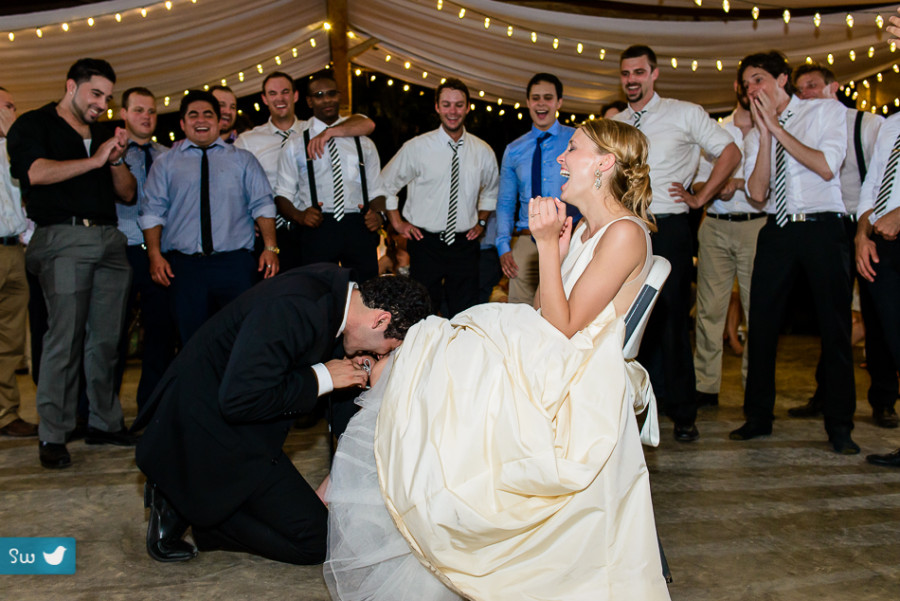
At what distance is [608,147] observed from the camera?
259cm

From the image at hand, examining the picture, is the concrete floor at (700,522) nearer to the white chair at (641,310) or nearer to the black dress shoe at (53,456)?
the black dress shoe at (53,456)

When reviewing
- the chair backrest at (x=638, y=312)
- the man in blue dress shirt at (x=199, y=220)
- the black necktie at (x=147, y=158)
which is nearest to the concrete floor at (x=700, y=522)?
the chair backrest at (x=638, y=312)

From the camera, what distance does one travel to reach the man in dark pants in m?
3.69

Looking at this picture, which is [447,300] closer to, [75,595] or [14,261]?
[14,261]

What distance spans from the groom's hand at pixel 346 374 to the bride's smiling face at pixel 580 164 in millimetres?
910

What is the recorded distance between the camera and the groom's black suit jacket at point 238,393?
2.46m

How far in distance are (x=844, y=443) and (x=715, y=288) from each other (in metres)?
1.26

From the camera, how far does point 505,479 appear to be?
2059 mm

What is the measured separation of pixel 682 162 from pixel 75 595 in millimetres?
3482

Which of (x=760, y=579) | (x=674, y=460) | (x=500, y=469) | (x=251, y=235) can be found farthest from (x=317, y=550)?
(x=251, y=235)

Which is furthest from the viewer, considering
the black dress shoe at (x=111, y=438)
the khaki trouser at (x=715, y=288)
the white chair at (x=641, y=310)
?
the khaki trouser at (x=715, y=288)

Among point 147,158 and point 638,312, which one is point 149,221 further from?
point 638,312

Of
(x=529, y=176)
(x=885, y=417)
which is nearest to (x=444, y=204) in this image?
(x=529, y=176)

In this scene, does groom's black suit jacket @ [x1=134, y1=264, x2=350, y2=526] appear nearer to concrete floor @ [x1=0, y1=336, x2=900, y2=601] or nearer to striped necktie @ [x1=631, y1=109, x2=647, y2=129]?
concrete floor @ [x1=0, y1=336, x2=900, y2=601]
